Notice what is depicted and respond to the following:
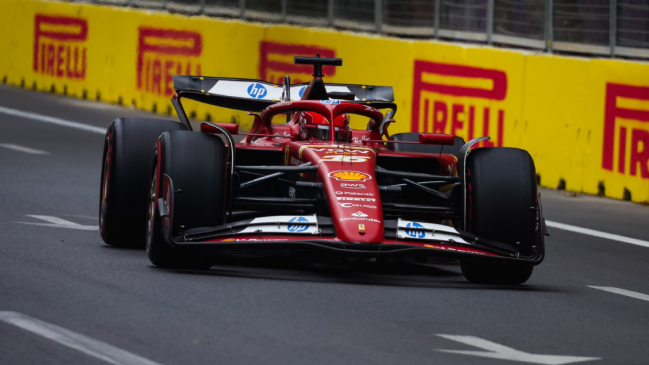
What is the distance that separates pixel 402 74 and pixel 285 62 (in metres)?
2.79

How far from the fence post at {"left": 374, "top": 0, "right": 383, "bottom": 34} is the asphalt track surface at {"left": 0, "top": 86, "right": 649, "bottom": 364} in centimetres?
785

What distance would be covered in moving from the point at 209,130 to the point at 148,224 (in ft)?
2.48

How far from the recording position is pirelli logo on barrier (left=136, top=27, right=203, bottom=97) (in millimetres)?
21719

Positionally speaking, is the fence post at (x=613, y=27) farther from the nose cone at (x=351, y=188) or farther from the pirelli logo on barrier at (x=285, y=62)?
the nose cone at (x=351, y=188)

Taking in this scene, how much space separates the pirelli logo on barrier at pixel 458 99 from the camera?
53.4 feet

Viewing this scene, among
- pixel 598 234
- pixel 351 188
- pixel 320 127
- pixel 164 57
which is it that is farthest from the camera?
pixel 164 57

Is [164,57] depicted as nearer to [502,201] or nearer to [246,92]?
[246,92]

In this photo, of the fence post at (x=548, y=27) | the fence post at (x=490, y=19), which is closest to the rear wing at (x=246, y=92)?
the fence post at (x=548, y=27)

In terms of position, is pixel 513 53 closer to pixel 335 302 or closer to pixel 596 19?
pixel 596 19

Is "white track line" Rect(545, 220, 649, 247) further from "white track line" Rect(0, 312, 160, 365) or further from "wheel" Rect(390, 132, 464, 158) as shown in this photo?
"white track line" Rect(0, 312, 160, 365)

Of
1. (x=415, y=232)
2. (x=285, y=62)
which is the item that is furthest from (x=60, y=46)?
(x=415, y=232)

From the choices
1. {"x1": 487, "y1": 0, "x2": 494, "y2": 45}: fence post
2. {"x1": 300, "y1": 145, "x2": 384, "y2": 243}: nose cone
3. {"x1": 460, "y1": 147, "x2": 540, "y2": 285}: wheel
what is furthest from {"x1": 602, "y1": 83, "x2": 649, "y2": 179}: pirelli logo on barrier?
{"x1": 300, "y1": 145, "x2": 384, "y2": 243}: nose cone

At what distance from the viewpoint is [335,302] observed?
26.3ft

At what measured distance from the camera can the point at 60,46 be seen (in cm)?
2405
